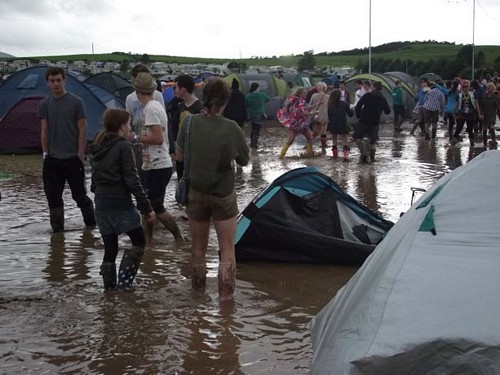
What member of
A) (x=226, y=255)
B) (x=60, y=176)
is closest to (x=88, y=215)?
(x=60, y=176)

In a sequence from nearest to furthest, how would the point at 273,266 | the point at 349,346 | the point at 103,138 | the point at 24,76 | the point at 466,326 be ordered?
the point at 466,326
the point at 349,346
the point at 103,138
the point at 273,266
the point at 24,76

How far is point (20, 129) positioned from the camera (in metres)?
16.4

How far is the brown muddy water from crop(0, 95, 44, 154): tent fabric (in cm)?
757

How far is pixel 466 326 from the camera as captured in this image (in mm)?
3291

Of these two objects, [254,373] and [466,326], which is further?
[254,373]

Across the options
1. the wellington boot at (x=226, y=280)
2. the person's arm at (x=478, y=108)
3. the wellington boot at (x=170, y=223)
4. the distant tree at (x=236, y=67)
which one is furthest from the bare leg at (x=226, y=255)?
the distant tree at (x=236, y=67)

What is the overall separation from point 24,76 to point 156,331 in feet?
49.2

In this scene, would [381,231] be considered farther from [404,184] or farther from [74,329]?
[404,184]

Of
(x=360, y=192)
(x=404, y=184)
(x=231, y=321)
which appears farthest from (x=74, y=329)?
(x=404, y=184)

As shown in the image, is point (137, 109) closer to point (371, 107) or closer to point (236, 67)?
point (371, 107)

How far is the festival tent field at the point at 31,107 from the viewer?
1638cm

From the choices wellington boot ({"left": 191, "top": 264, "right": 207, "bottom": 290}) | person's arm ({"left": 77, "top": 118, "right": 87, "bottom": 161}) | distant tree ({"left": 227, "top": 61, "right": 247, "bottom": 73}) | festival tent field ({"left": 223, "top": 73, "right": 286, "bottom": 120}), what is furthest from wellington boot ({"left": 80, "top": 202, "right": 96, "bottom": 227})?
distant tree ({"left": 227, "top": 61, "right": 247, "bottom": 73})

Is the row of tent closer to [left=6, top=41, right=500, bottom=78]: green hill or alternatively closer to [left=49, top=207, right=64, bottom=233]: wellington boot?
[left=49, top=207, right=64, bottom=233]: wellington boot

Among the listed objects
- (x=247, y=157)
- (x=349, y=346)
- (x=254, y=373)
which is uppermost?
(x=247, y=157)
